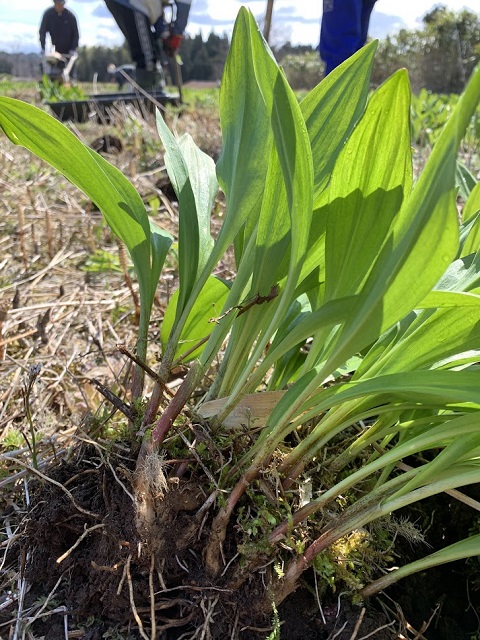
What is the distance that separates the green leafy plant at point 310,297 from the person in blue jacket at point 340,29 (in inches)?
139

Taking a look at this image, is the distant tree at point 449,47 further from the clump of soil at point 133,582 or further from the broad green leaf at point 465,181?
the clump of soil at point 133,582

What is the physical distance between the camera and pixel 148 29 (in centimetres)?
852

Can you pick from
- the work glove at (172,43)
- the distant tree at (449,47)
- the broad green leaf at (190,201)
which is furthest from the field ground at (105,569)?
the distant tree at (449,47)

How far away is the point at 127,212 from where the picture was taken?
2.37 ft

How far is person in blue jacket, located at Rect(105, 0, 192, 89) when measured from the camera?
8.27 meters

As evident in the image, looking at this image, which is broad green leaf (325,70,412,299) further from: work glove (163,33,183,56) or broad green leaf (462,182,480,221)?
work glove (163,33,183,56)

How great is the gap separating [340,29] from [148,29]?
552cm

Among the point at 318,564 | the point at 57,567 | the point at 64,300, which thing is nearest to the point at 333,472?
the point at 318,564

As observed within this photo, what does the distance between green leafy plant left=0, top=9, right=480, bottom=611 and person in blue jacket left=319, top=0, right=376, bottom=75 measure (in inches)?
139

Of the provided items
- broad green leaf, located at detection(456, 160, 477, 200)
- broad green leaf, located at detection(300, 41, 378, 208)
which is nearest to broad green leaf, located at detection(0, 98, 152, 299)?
broad green leaf, located at detection(300, 41, 378, 208)

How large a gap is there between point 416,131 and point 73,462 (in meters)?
3.64

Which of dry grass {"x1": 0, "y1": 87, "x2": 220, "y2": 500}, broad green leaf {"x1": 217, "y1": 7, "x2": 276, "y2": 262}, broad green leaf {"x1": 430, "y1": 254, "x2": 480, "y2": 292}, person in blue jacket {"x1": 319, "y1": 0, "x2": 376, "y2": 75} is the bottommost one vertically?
dry grass {"x1": 0, "y1": 87, "x2": 220, "y2": 500}

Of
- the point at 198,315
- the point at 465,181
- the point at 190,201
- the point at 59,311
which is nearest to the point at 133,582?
the point at 198,315

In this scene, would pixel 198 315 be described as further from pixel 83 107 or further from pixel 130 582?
pixel 83 107
